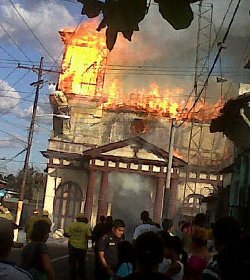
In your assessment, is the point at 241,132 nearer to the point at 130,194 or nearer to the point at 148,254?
the point at 148,254

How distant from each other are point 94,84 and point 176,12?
153ft

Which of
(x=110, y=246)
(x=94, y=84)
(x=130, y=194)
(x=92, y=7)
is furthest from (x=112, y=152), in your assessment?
(x=92, y=7)

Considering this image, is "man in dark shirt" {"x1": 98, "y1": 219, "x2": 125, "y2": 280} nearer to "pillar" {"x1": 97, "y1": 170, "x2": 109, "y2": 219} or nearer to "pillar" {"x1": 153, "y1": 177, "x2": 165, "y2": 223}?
"pillar" {"x1": 153, "y1": 177, "x2": 165, "y2": 223}

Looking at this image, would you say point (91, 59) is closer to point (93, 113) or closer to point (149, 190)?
point (93, 113)

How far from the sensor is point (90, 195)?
4103cm

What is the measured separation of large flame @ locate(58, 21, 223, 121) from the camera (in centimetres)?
4878

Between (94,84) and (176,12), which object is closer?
(176,12)

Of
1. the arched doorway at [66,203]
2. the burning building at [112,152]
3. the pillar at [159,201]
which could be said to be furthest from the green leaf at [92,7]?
the arched doorway at [66,203]

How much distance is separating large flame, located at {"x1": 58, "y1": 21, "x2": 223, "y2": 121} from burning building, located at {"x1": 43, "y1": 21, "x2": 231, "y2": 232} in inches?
2.8

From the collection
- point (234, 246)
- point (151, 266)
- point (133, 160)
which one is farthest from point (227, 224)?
point (133, 160)

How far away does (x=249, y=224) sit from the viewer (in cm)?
1705

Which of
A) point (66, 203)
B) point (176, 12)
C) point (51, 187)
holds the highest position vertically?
point (51, 187)

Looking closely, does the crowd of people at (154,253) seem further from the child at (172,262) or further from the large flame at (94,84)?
the large flame at (94,84)

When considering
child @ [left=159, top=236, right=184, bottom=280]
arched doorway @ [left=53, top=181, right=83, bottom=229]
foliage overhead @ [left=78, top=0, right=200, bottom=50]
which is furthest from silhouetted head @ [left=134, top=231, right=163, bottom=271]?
arched doorway @ [left=53, top=181, right=83, bottom=229]
